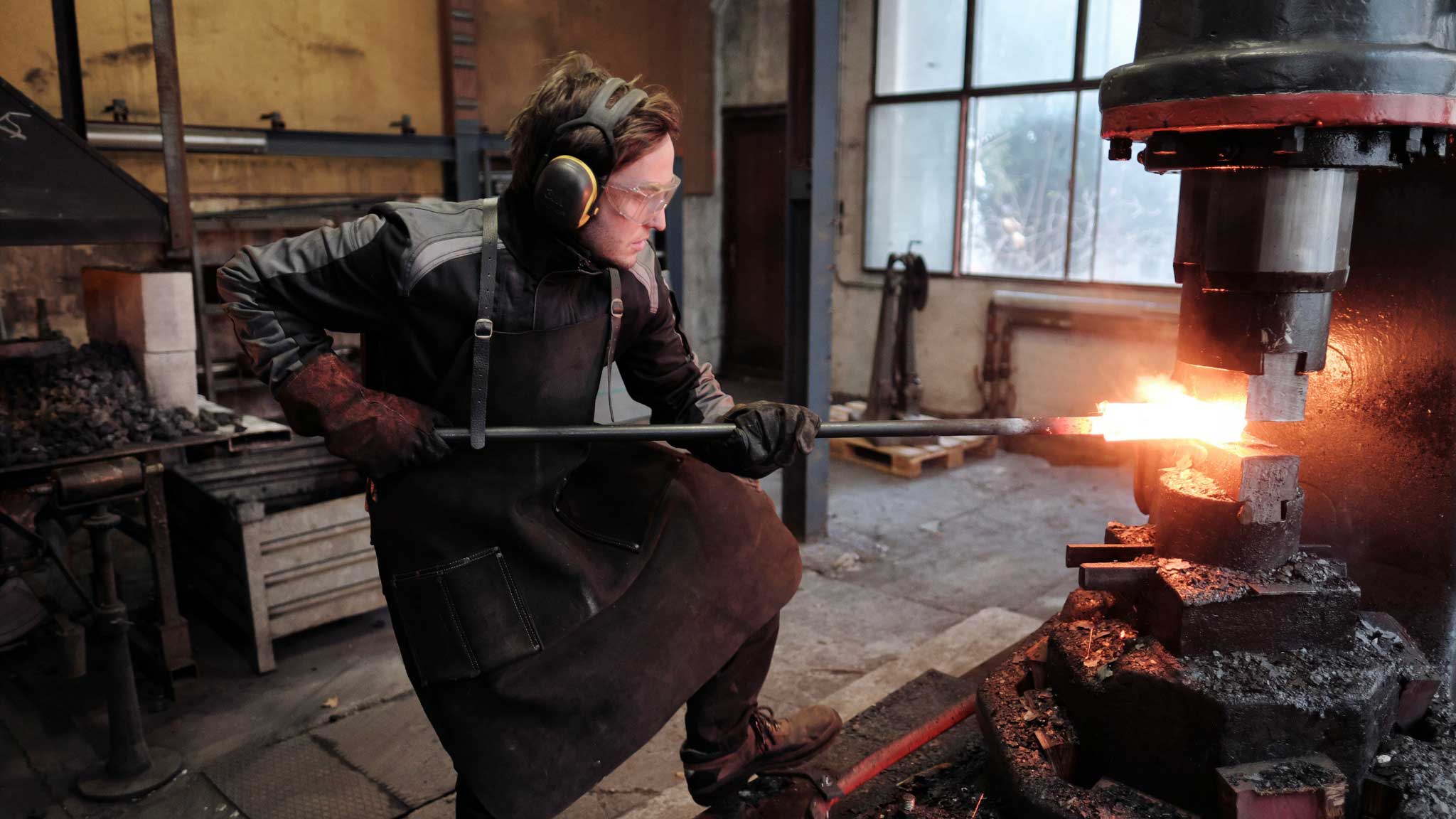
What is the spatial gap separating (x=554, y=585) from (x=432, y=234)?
80 cm

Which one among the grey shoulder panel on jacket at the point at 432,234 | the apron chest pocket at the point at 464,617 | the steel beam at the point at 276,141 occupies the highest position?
the steel beam at the point at 276,141

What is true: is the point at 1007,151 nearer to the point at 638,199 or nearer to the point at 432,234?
the point at 638,199

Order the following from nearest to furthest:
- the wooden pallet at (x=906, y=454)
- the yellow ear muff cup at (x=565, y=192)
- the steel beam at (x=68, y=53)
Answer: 1. the yellow ear muff cup at (x=565, y=192)
2. the steel beam at (x=68, y=53)
3. the wooden pallet at (x=906, y=454)

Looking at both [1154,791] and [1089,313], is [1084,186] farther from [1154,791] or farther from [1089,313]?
[1154,791]

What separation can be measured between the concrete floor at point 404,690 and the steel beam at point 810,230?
0.37m

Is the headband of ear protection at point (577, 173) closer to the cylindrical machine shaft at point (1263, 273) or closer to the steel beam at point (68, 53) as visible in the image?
the cylindrical machine shaft at point (1263, 273)

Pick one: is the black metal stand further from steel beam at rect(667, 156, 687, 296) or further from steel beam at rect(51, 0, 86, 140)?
steel beam at rect(667, 156, 687, 296)

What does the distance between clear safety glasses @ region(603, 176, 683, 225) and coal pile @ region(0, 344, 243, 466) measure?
8.64ft

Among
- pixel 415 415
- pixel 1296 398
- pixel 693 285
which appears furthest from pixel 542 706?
pixel 693 285

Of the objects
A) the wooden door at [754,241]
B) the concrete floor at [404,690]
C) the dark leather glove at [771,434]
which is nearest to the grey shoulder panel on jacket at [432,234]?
the dark leather glove at [771,434]

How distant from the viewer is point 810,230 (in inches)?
215

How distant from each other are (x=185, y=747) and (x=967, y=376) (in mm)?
6399

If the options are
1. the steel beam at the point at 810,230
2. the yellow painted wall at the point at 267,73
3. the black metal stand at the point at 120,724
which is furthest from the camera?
the yellow painted wall at the point at 267,73

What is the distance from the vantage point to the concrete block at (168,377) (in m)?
4.27
